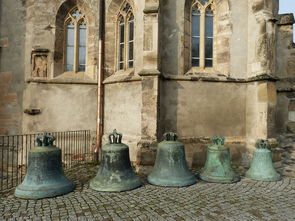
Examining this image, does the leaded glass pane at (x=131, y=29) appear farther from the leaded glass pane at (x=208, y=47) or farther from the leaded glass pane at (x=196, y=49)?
the leaded glass pane at (x=208, y=47)

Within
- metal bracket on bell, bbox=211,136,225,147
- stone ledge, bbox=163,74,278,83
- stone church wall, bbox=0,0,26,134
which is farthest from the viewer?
stone church wall, bbox=0,0,26,134

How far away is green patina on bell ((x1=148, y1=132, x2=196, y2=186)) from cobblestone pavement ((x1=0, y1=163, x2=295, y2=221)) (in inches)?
9.3

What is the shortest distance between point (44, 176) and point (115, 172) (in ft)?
4.77

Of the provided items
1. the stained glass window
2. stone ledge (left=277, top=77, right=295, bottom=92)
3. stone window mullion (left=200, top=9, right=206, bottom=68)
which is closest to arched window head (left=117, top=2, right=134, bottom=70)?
the stained glass window

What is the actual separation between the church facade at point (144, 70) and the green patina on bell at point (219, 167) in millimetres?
1246

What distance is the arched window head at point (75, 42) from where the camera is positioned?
8.83m

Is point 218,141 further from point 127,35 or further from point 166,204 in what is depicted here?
point 127,35

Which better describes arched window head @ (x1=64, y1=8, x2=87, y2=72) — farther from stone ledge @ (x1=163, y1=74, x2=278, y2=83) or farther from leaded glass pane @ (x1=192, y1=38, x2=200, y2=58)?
leaded glass pane @ (x1=192, y1=38, x2=200, y2=58)

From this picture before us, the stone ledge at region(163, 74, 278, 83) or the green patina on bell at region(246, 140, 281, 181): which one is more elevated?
the stone ledge at region(163, 74, 278, 83)

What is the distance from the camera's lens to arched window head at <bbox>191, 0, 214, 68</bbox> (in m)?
7.77

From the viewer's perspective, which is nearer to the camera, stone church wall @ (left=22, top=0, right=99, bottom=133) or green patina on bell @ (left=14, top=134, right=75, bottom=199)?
green patina on bell @ (left=14, top=134, right=75, bottom=199)

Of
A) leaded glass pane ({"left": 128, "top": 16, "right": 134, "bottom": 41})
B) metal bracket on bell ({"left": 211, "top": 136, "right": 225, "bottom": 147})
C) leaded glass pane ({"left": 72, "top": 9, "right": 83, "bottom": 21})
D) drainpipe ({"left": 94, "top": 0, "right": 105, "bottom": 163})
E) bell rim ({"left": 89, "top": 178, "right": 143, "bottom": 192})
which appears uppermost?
leaded glass pane ({"left": 72, "top": 9, "right": 83, "bottom": 21})

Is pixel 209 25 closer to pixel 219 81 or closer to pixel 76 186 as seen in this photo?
pixel 219 81

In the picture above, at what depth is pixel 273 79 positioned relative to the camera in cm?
709
